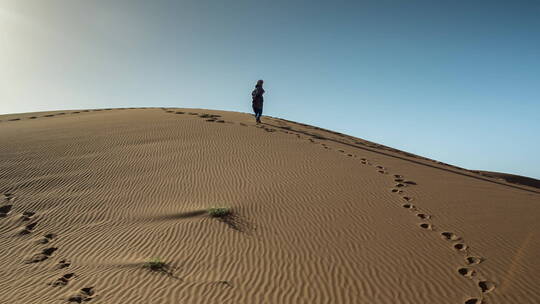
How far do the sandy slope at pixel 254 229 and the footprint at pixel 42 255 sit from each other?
0.04m

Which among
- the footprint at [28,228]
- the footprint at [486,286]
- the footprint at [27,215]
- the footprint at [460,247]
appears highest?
the footprint at [460,247]

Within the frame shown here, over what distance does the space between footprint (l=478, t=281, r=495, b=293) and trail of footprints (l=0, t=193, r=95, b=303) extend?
6160 millimetres

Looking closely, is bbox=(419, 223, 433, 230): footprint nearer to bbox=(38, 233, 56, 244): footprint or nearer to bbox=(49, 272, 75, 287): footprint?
bbox=(49, 272, 75, 287): footprint

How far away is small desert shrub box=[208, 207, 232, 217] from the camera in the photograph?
8.53 metres

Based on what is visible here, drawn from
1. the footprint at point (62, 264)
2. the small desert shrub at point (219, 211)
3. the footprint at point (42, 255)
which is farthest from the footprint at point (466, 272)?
the footprint at point (42, 255)

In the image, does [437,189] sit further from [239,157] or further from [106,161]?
[106,161]

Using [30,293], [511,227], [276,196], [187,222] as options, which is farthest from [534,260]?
[30,293]

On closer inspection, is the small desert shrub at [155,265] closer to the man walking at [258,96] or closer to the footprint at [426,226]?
the footprint at [426,226]

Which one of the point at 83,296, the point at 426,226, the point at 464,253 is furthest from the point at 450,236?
the point at 83,296

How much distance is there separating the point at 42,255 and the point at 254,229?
13.8 ft

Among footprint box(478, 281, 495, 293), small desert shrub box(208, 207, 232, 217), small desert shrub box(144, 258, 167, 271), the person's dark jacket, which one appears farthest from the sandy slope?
the person's dark jacket

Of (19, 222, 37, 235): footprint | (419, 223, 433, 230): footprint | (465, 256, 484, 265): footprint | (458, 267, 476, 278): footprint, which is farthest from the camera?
(19, 222, 37, 235): footprint

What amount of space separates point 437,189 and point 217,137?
29.7 ft

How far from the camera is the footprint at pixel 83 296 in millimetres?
5645
